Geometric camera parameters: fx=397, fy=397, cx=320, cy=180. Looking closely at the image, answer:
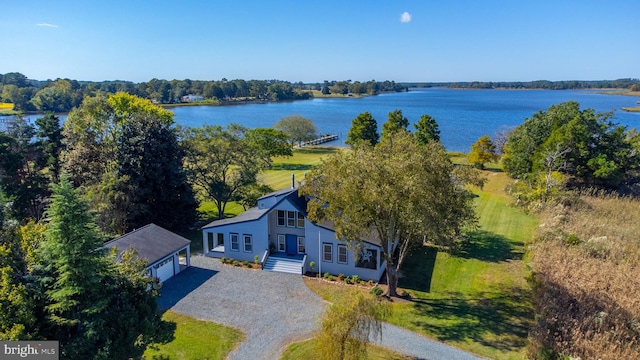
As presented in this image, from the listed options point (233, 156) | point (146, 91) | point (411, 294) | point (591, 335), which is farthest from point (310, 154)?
point (146, 91)

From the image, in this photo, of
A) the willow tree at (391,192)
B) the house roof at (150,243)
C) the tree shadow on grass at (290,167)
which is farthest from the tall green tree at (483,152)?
the house roof at (150,243)

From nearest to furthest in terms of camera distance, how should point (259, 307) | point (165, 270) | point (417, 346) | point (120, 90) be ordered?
point (417, 346), point (259, 307), point (165, 270), point (120, 90)

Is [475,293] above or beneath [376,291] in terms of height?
beneath

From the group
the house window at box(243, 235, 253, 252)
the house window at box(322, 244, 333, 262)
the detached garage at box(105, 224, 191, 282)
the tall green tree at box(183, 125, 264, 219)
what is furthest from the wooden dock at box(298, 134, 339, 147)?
the house window at box(322, 244, 333, 262)

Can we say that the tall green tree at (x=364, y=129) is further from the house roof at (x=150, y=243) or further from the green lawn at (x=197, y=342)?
the green lawn at (x=197, y=342)

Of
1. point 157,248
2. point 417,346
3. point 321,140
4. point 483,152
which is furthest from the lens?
point 321,140

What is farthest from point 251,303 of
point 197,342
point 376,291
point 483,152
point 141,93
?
point 141,93

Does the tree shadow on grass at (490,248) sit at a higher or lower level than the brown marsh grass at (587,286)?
lower

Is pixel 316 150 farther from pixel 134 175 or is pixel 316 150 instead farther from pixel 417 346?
pixel 417 346
